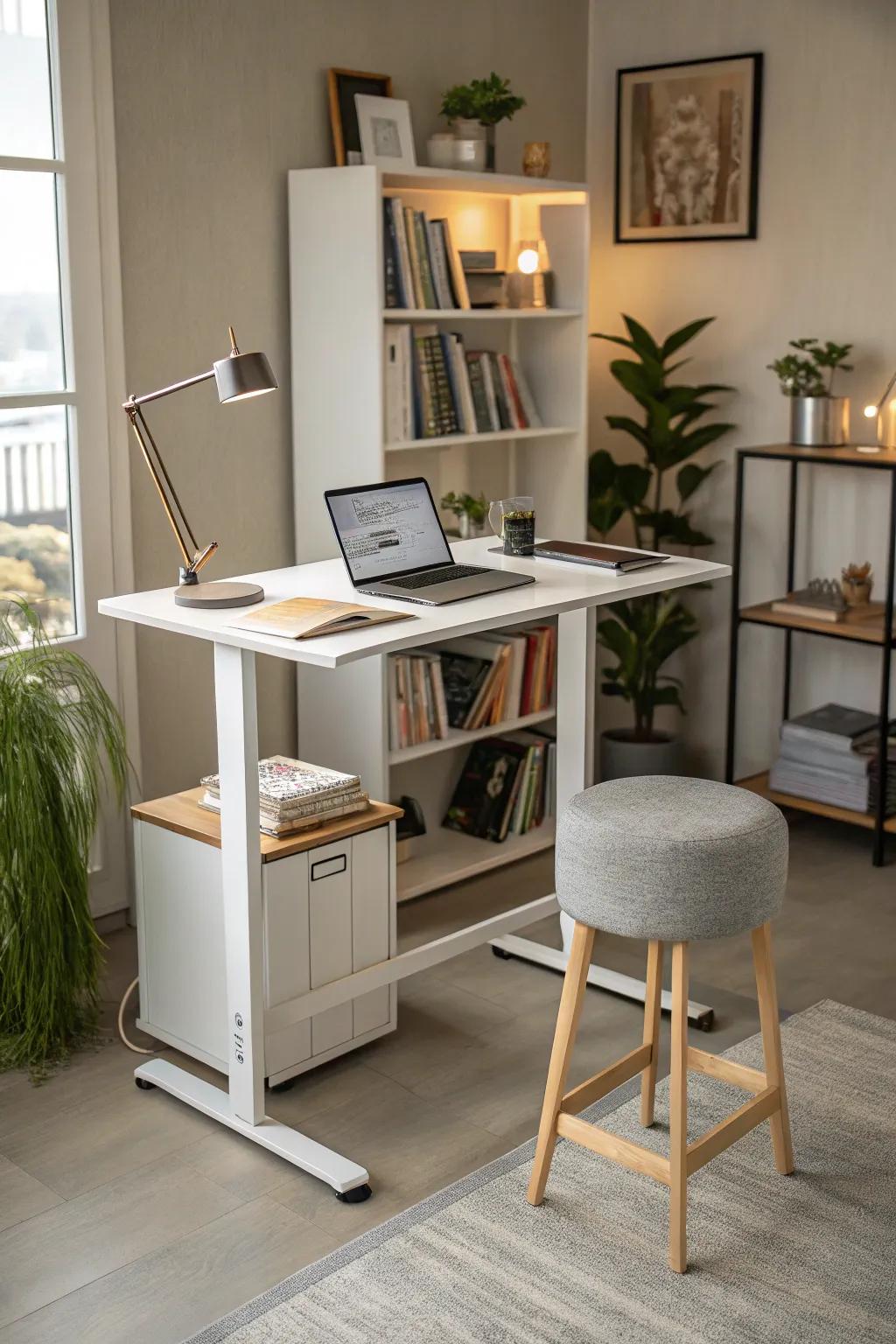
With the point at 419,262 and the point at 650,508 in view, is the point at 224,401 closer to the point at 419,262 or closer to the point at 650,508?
the point at 419,262

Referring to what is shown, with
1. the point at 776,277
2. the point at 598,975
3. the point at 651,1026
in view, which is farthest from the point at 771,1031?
the point at 776,277

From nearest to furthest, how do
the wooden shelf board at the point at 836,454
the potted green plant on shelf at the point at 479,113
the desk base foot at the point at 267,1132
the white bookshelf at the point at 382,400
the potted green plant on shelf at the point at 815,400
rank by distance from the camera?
1. the desk base foot at the point at 267,1132
2. the white bookshelf at the point at 382,400
3. the potted green plant on shelf at the point at 479,113
4. the wooden shelf board at the point at 836,454
5. the potted green plant on shelf at the point at 815,400

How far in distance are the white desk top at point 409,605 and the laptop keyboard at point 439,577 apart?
0.09 meters

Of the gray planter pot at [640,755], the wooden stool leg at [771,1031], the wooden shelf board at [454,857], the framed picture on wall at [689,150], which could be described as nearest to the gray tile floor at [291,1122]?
the wooden shelf board at [454,857]

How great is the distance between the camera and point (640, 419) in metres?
4.77

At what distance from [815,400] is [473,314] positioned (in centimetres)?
105

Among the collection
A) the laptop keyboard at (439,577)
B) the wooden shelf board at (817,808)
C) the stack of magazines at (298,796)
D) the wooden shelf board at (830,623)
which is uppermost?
the laptop keyboard at (439,577)

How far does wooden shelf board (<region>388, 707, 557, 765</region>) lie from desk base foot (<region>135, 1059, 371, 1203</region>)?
3.41ft

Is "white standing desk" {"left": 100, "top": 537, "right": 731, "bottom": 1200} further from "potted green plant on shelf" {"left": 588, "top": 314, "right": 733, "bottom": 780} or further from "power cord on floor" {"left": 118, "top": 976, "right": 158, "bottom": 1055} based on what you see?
"potted green plant on shelf" {"left": 588, "top": 314, "right": 733, "bottom": 780}

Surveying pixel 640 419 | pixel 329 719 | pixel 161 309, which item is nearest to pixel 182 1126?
pixel 329 719

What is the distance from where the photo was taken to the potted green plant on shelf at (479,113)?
3807 millimetres

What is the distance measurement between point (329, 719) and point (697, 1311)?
190 cm

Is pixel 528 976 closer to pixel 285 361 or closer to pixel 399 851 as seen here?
pixel 399 851

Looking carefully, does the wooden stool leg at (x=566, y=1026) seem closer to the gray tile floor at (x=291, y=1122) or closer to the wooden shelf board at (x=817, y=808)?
the gray tile floor at (x=291, y=1122)
